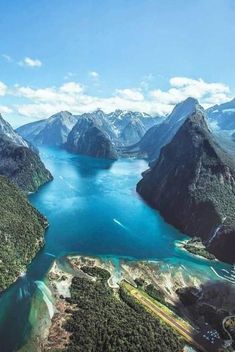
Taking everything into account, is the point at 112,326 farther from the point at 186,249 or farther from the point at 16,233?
the point at 186,249

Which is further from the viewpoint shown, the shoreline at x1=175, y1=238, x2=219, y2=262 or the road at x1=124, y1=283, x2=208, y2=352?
the shoreline at x1=175, y1=238, x2=219, y2=262

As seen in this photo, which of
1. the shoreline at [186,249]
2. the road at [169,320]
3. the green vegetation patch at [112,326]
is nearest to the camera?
the green vegetation patch at [112,326]

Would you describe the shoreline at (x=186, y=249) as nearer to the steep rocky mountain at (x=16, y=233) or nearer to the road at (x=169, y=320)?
the road at (x=169, y=320)

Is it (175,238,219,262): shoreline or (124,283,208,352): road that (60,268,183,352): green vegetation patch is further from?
(175,238,219,262): shoreline

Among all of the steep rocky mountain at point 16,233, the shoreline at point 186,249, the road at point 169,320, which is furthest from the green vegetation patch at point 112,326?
the shoreline at point 186,249

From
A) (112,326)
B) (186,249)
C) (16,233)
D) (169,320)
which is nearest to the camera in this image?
(112,326)

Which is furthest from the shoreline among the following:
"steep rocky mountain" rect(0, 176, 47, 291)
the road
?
"steep rocky mountain" rect(0, 176, 47, 291)

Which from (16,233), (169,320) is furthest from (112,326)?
(16,233)
